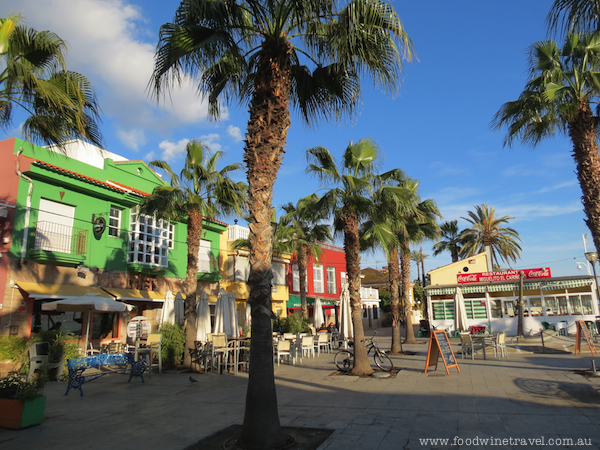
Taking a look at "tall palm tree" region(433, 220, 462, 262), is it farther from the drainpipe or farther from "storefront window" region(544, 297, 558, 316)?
the drainpipe

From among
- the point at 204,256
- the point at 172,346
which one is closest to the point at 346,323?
the point at 172,346

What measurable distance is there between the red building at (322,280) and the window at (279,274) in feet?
3.74

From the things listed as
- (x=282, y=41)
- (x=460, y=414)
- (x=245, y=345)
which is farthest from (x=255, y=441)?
(x=245, y=345)

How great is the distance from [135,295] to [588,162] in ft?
57.5

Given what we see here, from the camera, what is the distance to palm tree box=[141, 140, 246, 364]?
44.4ft

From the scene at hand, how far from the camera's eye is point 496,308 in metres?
26.4

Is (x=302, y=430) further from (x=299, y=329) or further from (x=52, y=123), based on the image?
(x=299, y=329)

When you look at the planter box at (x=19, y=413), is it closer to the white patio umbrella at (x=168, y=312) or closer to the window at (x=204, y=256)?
the white patio umbrella at (x=168, y=312)

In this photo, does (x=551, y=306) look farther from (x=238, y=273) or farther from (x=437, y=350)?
(x=238, y=273)

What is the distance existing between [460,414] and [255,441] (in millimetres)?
3473

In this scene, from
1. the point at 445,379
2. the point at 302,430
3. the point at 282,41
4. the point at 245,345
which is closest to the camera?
the point at 302,430

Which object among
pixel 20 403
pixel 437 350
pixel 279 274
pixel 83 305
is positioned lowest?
pixel 20 403

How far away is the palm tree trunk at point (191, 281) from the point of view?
13.2 metres

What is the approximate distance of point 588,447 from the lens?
15.6 ft
